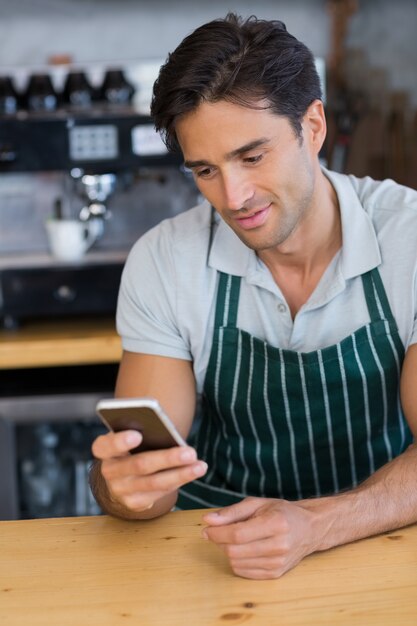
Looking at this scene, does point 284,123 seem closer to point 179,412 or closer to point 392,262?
point 392,262

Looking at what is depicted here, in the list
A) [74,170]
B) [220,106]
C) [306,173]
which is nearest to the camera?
[220,106]

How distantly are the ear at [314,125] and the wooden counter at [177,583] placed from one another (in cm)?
64

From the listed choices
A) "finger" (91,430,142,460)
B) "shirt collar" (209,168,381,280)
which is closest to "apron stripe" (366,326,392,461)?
"shirt collar" (209,168,381,280)

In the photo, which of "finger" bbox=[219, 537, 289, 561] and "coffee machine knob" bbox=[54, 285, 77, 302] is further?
"coffee machine knob" bbox=[54, 285, 77, 302]

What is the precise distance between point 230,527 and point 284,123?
2.05 ft

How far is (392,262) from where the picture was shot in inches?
61.7

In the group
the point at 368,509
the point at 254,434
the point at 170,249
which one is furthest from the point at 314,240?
the point at 368,509

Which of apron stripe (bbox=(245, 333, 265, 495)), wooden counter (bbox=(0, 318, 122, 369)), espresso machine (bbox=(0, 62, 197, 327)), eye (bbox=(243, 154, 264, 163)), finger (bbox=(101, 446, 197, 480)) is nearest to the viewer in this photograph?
finger (bbox=(101, 446, 197, 480))

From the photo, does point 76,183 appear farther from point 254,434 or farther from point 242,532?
point 242,532

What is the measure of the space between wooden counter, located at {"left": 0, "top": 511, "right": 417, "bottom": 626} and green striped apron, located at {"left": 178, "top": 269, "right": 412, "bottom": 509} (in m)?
0.38

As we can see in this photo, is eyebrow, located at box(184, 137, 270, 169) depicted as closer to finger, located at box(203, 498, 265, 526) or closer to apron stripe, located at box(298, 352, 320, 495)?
apron stripe, located at box(298, 352, 320, 495)

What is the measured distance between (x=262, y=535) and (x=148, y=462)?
16cm

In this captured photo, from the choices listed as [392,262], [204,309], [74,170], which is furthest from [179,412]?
[74,170]

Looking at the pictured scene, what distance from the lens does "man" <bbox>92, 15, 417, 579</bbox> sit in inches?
56.3
